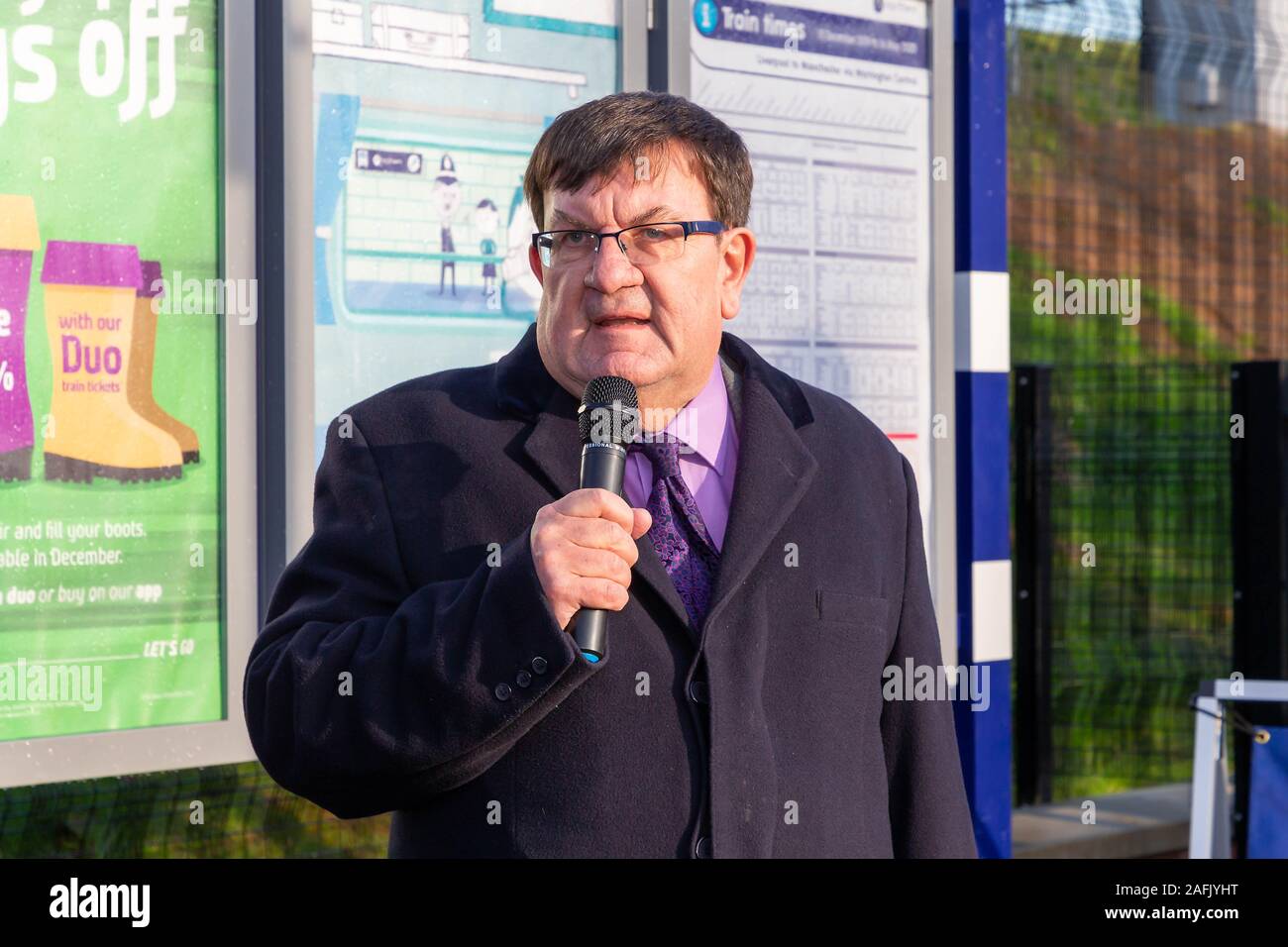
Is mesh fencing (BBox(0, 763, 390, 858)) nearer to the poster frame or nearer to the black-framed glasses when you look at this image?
the poster frame

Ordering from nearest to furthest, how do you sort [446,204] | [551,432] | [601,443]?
[601,443] → [551,432] → [446,204]

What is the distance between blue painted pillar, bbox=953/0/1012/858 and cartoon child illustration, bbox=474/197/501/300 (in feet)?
4.71

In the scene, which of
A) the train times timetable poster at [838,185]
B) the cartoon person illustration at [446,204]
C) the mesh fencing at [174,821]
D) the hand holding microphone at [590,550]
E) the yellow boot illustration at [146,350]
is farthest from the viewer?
the mesh fencing at [174,821]

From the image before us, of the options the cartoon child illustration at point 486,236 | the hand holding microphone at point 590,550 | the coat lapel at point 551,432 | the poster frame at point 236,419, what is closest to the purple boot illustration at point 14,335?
the poster frame at point 236,419

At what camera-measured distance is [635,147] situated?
2564 millimetres

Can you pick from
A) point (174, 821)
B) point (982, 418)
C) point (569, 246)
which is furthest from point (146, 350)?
point (174, 821)

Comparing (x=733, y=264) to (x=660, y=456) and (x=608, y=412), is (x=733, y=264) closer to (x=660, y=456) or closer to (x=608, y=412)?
(x=660, y=456)

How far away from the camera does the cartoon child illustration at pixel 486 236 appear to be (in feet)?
13.1

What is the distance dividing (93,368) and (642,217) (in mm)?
1484

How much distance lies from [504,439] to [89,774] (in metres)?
1.38

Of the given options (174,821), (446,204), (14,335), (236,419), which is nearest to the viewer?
(14,335)

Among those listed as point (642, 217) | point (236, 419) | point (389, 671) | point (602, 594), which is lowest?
point (389, 671)

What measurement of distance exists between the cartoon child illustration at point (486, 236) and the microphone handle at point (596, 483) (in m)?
1.66

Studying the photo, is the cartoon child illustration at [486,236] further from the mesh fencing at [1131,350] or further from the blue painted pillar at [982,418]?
the mesh fencing at [1131,350]
